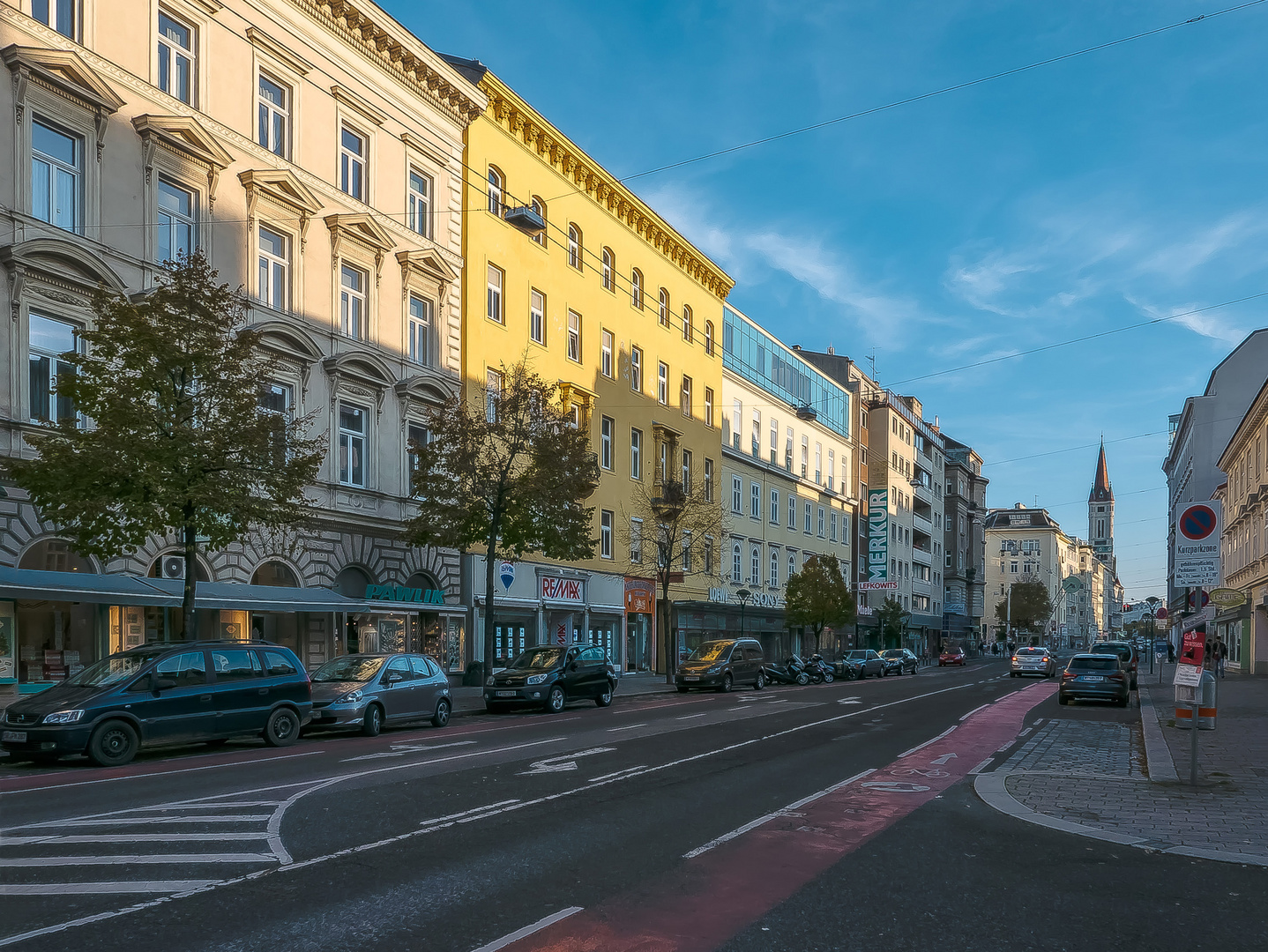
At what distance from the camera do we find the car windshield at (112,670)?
49.9 ft

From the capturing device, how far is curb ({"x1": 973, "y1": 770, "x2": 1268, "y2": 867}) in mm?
8734

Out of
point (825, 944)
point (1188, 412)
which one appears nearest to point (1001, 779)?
Result: point (825, 944)

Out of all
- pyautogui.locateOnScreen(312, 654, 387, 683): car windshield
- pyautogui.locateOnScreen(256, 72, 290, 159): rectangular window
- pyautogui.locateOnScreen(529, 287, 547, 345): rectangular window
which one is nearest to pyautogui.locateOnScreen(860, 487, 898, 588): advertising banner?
pyautogui.locateOnScreen(529, 287, 547, 345): rectangular window

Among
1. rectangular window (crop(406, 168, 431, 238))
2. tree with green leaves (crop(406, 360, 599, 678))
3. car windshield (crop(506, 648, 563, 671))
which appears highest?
rectangular window (crop(406, 168, 431, 238))

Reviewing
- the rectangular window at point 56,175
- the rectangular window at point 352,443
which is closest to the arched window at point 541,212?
the rectangular window at point 352,443

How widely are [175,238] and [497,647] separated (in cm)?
1698

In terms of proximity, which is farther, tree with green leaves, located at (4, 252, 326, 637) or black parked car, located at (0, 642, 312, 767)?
tree with green leaves, located at (4, 252, 326, 637)

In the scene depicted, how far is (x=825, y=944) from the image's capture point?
20.5 ft

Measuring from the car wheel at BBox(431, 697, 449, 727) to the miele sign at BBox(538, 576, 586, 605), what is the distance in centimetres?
1690

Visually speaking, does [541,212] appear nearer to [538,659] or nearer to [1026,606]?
[538,659]

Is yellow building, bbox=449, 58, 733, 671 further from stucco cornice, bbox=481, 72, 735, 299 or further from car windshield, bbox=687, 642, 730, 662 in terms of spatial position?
car windshield, bbox=687, 642, 730, 662

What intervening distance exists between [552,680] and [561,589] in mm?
13848

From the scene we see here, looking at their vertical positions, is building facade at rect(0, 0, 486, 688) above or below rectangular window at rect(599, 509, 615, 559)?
above

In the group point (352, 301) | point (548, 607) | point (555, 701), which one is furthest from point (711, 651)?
point (352, 301)
